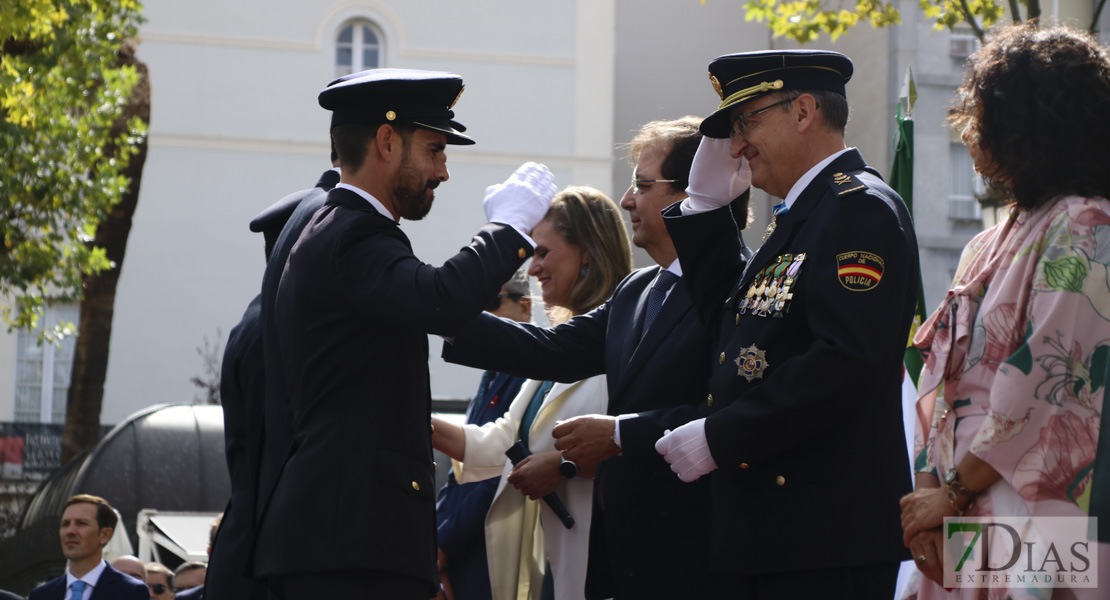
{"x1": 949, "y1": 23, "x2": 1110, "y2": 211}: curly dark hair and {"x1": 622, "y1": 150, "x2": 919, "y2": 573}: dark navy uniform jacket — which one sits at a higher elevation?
{"x1": 949, "y1": 23, "x2": 1110, "y2": 211}: curly dark hair

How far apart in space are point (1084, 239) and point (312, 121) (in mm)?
20327

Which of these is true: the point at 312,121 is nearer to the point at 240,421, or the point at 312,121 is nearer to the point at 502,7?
the point at 502,7

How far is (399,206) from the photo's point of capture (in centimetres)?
346

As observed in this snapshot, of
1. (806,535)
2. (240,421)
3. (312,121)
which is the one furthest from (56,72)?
(312,121)

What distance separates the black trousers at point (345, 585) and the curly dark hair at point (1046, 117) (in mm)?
1662

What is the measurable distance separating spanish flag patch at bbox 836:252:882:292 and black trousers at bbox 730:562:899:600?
2.07ft

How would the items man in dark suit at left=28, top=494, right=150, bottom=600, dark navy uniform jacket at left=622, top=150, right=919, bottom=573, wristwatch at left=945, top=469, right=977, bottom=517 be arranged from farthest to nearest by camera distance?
man in dark suit at left=28, top=494, right=150, bottom=600 → dark navy uniform jacket at left=622, top=150, right=919, bottom=573 → wristwatch at left=945, top=469, right=977, bottom=517

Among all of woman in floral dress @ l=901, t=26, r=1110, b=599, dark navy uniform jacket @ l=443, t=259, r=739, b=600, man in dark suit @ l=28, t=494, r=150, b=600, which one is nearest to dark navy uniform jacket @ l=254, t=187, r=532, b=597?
dark navy uniform jacket @ l=443, t=259, r=739, b=600

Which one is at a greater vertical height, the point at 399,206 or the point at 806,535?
the point at 399,206

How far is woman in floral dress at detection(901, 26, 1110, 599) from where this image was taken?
2.67 metres

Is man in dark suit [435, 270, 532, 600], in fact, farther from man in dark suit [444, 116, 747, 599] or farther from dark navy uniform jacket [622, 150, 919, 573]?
dark navy uniform jacket [622, 150, 919, 573]

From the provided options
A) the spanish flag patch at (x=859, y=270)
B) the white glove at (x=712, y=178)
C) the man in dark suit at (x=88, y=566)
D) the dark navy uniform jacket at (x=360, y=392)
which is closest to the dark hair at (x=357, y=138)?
the dark navy uniform jacket at (x=360, y=392)

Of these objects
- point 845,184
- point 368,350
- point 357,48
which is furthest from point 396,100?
point 357,48

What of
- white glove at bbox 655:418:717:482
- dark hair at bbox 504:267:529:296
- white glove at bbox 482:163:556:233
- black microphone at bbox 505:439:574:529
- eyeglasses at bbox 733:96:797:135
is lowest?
black microphone at bbox 505:439:574:529
